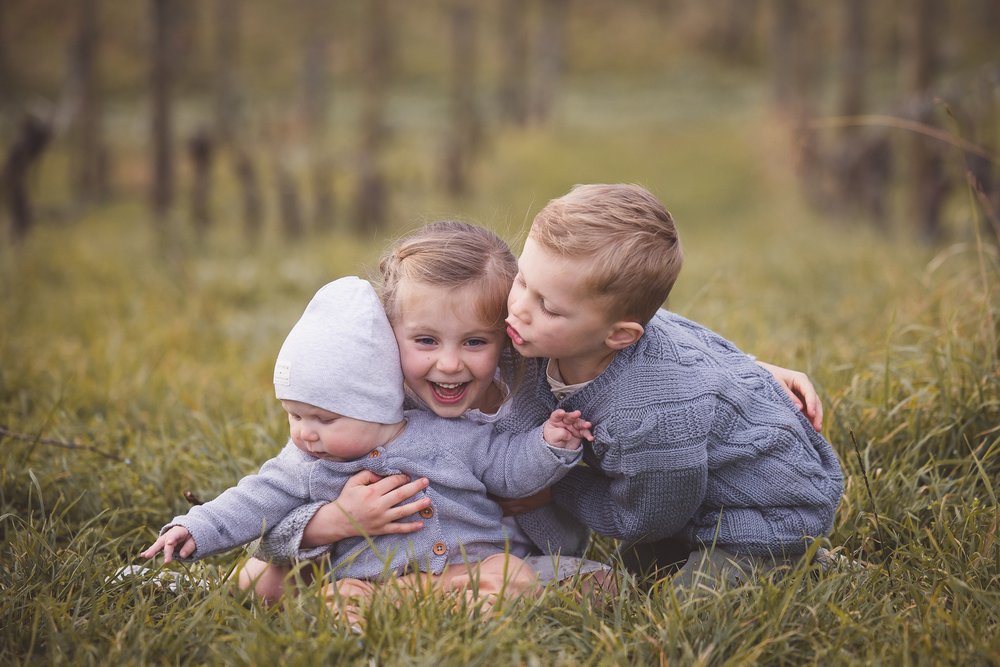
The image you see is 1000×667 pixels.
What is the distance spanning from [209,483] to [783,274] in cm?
536

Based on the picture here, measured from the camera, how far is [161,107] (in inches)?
444

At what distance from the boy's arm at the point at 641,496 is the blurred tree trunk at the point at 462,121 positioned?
478 inches

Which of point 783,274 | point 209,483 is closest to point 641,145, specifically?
point 783,274

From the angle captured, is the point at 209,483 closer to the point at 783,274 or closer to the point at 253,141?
the point at 783,274

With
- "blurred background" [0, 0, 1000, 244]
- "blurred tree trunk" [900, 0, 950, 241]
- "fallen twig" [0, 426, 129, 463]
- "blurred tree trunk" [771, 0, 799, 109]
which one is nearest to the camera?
"fallen twig" [0, 426, 129, 463]

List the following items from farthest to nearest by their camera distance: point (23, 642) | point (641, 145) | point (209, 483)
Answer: point (641, 145) < point (209, 483) < point (23, 642)

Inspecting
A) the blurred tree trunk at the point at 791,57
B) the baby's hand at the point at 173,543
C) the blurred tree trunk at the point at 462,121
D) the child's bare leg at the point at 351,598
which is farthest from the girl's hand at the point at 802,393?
the blurred tree trunk at the point at 791,57

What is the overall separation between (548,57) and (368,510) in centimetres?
2436

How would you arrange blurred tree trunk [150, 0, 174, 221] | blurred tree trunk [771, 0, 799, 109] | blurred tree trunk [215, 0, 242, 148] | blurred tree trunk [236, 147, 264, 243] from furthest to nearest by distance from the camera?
blurred tree trunk [771, 0, 799, 109] → blurred tree trunk [215, 0, 242, 148] → blurred tree trunk [150, 0, 174, 221] → blurred tree trunk [236, 147, 264, 243]

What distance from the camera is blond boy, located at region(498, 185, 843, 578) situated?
7.43 ft

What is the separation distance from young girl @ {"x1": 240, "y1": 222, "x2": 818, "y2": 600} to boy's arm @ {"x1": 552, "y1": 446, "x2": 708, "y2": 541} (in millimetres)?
160

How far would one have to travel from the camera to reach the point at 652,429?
7.63 ft

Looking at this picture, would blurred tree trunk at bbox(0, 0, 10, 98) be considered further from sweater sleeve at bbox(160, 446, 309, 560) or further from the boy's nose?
the boy's nose

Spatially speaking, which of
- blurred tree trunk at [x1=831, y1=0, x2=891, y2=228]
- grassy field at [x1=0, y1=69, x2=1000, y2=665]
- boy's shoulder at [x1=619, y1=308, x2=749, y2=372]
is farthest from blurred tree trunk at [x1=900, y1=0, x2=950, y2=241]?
boy's shoulder at [x1=619, y1=308, x2=749, y2=372]
